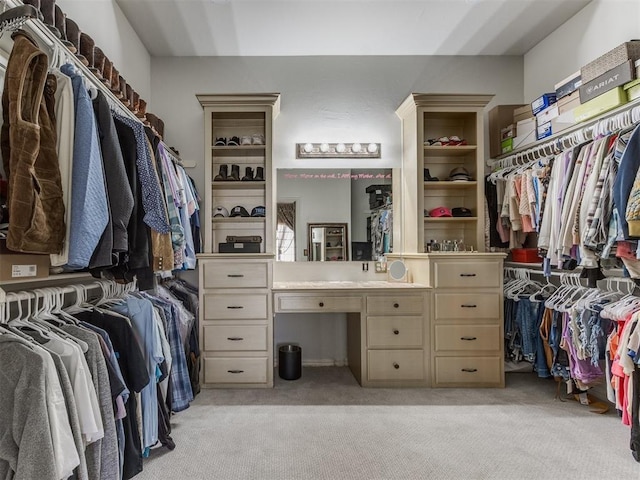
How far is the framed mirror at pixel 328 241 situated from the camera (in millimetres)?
3658

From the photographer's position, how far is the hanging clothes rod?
2.25m

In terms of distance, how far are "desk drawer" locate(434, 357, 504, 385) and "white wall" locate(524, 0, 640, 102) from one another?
238 cm

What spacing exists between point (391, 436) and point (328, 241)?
1844 millimetres

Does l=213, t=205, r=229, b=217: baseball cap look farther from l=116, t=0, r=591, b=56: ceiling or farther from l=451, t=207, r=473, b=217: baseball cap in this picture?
l=451, t=207, r=473, b=217: baseball cap

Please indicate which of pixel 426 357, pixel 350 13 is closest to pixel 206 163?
pixel 350 13

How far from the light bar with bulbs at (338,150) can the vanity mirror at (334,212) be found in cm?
14

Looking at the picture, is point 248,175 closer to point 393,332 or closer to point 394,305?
point 394,305

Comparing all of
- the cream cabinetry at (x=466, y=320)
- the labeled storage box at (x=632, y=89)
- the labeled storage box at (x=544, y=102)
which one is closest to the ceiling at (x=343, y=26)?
the labeled storage box at (x=544, y=102)

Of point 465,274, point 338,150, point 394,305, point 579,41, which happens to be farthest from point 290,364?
point 579,41

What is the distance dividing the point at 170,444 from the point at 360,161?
2.73 m

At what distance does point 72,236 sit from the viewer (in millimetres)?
1315

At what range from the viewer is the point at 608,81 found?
7.80 ft

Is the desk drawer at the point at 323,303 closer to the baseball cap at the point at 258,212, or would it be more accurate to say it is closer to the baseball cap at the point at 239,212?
the baseball cap at the point at 258,212

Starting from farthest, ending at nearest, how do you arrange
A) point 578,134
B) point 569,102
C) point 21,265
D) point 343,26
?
point 343,26 < point 569,102 < point 578,134 < point 21,265
